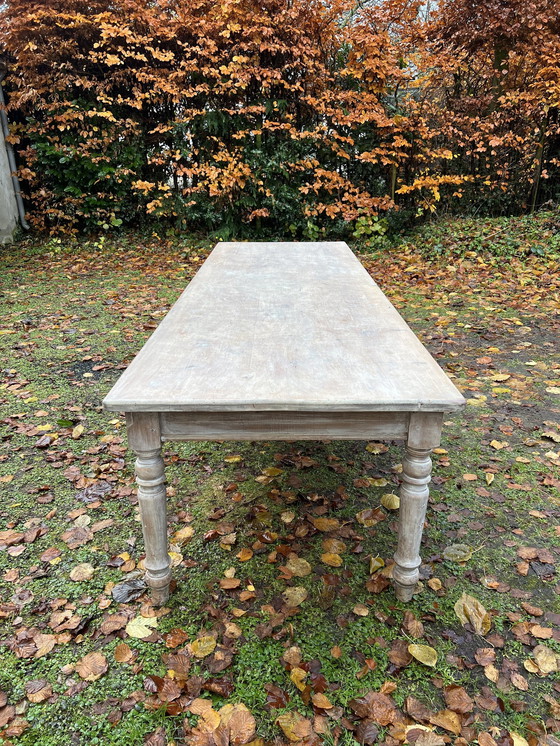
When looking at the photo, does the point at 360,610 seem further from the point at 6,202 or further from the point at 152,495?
the point at 6,202

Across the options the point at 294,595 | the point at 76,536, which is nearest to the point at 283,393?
the point at 294,595

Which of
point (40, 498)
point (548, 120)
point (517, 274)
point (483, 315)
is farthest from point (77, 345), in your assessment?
point (548, 120)

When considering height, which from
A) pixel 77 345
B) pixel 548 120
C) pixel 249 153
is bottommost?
pixel 77 345

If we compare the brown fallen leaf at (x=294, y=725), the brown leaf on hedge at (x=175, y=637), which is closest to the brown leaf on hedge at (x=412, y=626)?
the brown fallen leaf at (x=294, y=725)

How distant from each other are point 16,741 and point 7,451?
165 centimetres

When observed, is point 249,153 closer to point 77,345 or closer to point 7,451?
point 77,345

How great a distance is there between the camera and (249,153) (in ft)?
22.9

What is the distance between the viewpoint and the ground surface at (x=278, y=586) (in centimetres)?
153

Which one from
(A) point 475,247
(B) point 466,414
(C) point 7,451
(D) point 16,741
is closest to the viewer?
(D) point 16,741

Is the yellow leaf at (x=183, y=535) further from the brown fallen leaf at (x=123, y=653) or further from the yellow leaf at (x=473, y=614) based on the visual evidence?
the yellow leaf at (x=473, y=614)

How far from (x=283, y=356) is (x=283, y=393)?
327mm

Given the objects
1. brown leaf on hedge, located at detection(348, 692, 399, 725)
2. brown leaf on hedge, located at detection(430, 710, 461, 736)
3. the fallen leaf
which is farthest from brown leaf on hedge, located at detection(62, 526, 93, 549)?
brown leaf on hedge, located at detection(430, 710, 461, 736)

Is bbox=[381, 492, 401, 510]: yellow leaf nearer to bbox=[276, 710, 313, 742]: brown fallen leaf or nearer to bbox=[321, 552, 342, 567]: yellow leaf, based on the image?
bbox=[321, 552, 342, 567]: yellow leaf

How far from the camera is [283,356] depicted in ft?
6.27
